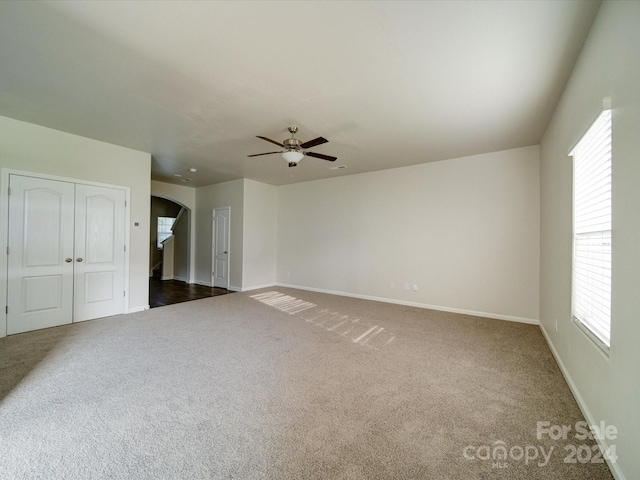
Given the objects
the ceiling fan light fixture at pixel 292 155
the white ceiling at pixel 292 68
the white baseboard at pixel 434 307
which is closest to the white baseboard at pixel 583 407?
the white baseboard at pixel 434 307

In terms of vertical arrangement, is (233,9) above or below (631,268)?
above

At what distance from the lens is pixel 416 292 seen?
5441 mm

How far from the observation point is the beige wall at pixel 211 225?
685cm

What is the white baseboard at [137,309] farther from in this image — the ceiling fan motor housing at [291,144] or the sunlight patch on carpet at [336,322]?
the ceiling fan motor housing at [291,144]

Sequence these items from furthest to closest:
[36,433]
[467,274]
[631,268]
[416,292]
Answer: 1. [416,292]
2. [467,274]
3. [36,433]
4. [631,268]

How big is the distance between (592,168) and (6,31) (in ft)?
15.2

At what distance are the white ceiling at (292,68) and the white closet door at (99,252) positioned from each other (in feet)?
3.32

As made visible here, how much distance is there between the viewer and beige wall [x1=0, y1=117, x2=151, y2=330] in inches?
143

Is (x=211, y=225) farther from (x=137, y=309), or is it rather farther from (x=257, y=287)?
(x=137, y=309)

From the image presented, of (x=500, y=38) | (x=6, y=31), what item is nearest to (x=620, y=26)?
(x=500, y=38)

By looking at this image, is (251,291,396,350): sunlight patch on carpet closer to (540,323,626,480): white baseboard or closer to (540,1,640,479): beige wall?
(540,323,626,480): white baseboard

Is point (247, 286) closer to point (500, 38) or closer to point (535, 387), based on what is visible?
point (535, 387)

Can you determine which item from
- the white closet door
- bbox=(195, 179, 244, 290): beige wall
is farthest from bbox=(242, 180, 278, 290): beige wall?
the white closet door

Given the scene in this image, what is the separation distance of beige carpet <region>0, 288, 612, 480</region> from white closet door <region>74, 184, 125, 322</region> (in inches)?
22.0
